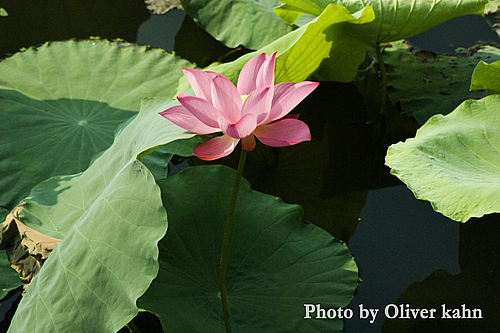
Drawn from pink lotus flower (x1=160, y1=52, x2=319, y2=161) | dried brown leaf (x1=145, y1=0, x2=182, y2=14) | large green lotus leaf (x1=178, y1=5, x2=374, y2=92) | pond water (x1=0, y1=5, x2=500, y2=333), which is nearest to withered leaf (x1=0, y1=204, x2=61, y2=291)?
pond water (x1=0, y1=5, x2=500, y2=333)

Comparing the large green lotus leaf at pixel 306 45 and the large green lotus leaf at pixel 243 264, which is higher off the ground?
the large green lotus leaf at pixel 306 45

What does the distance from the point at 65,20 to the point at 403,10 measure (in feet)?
5.58

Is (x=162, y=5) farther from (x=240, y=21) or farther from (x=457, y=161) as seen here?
(x=457, y=161)

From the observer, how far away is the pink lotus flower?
789 millimetres

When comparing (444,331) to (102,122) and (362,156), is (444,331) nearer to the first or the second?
(362,156)

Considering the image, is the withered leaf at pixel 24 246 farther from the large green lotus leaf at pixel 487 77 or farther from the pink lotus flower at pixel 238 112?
the large green lotus leaf at pixel 487 77

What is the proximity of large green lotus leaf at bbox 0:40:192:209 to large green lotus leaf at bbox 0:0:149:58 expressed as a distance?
264 mm

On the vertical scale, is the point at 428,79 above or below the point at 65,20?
above

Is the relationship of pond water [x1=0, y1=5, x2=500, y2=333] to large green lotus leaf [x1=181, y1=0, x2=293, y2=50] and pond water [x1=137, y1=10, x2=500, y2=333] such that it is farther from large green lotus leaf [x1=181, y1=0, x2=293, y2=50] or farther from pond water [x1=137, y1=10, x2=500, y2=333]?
large green lotus leaf [x1=181, y1=0, x2=293, y2=50]

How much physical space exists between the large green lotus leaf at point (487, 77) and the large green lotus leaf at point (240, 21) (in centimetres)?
75

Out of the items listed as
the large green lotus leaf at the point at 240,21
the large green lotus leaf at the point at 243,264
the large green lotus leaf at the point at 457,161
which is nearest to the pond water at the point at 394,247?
the large green lotus leaf at the point at 243,264

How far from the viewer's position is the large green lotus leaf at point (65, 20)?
2.21 meters

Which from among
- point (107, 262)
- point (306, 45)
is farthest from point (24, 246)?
point (306, 45)

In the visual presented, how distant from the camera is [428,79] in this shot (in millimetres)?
1959
